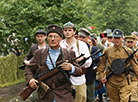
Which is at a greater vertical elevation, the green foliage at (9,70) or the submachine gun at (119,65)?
the submachine gun at (119,65)

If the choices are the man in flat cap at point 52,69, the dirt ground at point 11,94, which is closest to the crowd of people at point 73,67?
the man in flat cap at point 52,69

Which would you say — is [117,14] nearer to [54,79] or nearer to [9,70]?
[9,70]

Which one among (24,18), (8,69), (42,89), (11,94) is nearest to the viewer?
(42,89)

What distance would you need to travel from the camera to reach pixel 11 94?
27.7 ft

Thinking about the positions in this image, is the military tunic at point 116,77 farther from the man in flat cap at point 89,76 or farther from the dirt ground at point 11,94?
the dirt ground at point 11,94

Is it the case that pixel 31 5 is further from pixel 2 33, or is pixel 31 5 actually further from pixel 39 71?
pixel 39 71

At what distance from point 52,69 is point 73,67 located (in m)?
0.34

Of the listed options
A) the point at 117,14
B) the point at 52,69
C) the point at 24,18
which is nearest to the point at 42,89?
the point at 52,69

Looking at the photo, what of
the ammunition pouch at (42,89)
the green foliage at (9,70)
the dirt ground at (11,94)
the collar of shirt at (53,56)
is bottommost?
the dirt ground at (11,94)

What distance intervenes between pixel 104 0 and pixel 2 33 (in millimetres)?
35516

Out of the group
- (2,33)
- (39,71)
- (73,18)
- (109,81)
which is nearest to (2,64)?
(2,33)

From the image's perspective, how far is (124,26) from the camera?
42094mm

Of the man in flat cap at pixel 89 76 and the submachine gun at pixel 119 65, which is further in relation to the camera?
the man in flat cap at pixel 89 76

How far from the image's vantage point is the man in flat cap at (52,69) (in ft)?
11.8
